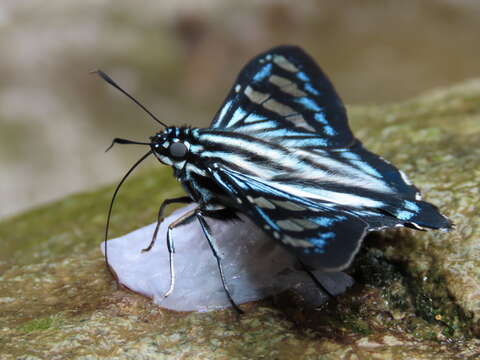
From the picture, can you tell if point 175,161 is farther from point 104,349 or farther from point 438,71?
point 438,71

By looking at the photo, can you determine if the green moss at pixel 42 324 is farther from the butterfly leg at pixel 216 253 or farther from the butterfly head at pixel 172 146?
the butterfly head at pixel 172 146

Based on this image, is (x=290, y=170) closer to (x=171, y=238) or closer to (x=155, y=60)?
(x=171, y=238)

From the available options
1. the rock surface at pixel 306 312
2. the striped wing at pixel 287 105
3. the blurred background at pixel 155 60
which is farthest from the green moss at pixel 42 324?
the blurred background at pixel 155 60

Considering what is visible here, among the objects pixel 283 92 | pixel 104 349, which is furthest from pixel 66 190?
pixel 104 349

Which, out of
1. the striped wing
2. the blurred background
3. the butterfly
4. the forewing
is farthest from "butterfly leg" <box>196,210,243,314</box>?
the blurred background

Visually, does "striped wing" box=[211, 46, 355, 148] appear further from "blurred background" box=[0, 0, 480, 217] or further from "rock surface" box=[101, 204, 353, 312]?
"blurred background" box=[0, 0, 480, 217]

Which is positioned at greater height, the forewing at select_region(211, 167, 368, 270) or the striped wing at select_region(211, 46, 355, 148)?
the striped wing at select_region(211, 46, 355, 148)

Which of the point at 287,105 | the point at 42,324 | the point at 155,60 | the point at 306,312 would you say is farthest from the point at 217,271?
the point at 155,60

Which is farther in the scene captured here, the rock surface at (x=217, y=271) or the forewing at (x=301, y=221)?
the rock surface at (x=217, y=271)
